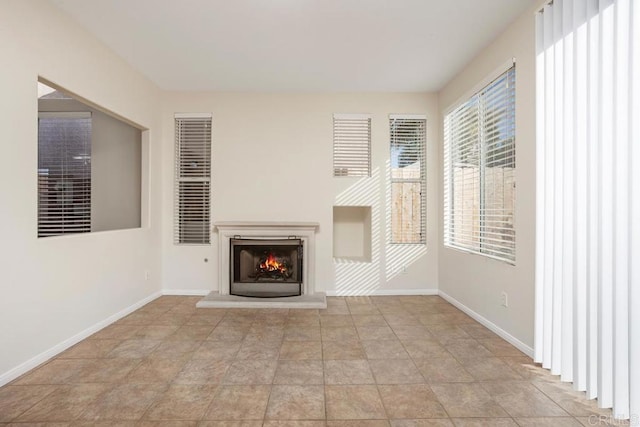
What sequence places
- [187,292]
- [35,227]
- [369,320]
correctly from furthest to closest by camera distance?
[187,292], [369,320], [35,227]

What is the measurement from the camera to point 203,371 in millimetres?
2412

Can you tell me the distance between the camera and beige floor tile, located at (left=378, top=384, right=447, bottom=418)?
190cm

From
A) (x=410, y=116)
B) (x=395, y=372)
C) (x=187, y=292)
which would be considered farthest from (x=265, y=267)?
(x=410, y=116)

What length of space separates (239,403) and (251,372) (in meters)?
0.39

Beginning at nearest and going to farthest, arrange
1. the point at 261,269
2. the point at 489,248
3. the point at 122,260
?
the point at 489,248 → the point at 122,260 → the point at 261,269

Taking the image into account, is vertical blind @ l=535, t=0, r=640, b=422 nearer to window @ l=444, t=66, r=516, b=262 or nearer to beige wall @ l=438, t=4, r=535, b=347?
beige wall @ l=438, t=4, r=535, b=347

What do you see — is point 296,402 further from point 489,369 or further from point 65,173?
point 65,173

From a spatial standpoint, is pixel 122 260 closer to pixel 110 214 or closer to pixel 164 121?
pixel 110 214

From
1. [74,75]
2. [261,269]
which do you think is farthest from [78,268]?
[261,269]

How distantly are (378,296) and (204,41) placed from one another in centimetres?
370

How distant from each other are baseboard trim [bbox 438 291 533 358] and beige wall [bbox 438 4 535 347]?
0.03 m

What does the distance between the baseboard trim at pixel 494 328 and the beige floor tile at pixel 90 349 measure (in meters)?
3.43

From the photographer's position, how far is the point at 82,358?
262cm

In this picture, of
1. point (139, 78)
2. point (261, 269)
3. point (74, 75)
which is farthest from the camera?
point (261, 269)
